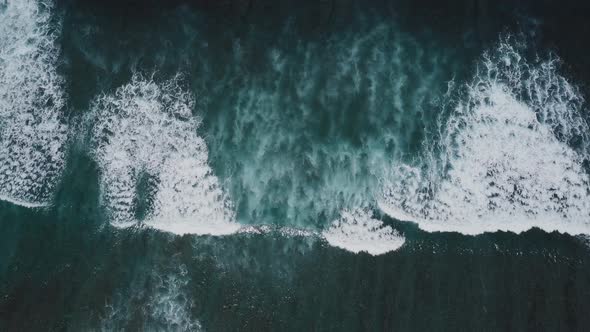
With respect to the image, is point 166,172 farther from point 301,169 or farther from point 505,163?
point 505,163

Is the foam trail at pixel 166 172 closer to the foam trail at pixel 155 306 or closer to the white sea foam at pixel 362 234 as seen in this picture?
the white sea foam at pixel 362 234

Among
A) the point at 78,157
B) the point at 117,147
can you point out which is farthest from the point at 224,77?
the point at 78,157

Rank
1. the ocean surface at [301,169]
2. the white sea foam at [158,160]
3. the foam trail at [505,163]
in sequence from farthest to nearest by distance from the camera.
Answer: the white sea foam at [158,160] < the foam trail at [505,163] < the ocean surface at [301,169]

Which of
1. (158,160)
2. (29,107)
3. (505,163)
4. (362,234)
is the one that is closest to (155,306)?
(158,160)

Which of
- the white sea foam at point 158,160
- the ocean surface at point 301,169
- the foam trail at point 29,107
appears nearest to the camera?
the ocean surface at point 301,169

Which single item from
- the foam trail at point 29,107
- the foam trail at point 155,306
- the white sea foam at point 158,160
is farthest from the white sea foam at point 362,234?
the foam trail at point 29,107

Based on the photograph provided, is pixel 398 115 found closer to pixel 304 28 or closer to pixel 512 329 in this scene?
pixel 304 28
